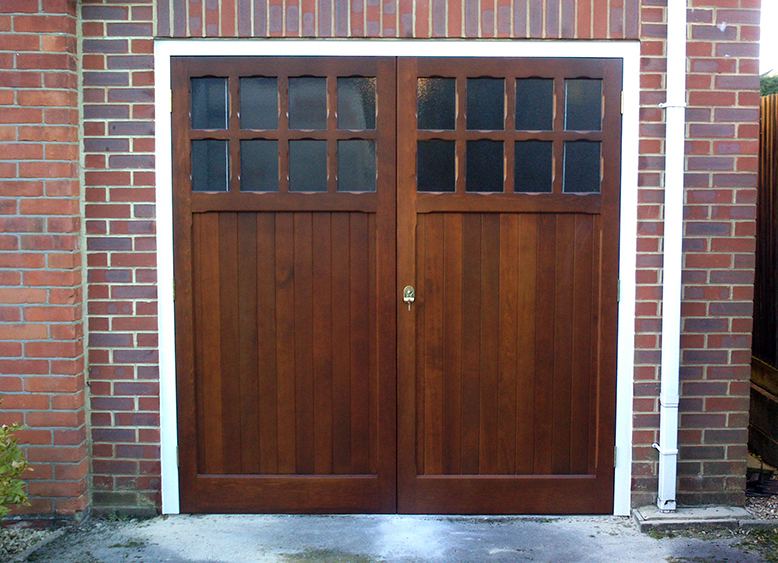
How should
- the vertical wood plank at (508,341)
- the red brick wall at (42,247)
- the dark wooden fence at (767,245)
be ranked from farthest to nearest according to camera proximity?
the dark wooden fence at (767,245) → the vertical wood plank at (508,341) → the red brick wall at (42,247)

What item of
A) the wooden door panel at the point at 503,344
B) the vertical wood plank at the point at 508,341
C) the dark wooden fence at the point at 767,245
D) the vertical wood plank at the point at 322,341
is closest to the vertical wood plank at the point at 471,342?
the wooden door panel at the point at 503,344

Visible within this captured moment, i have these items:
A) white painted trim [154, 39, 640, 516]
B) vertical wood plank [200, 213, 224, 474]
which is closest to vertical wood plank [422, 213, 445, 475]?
white painted trim [154, 39, 640, 516]

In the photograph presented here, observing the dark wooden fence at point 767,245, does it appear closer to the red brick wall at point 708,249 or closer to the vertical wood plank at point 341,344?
the red brick wall at point 708,249

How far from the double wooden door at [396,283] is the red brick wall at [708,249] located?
183 mm

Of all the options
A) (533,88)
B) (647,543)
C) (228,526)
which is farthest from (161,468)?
(533,88)

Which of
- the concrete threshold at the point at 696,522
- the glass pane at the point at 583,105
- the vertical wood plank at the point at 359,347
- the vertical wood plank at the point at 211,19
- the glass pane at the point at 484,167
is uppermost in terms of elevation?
the vertical wood plank at the point at 211,19

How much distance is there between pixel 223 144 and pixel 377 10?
1045 millimetres

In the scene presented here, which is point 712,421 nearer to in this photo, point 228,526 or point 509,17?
point 509,17

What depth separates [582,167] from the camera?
371cm

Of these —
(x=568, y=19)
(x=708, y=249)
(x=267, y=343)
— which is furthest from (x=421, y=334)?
(x=568, y=19)

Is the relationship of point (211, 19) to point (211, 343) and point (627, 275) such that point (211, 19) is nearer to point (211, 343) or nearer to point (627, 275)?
point (211, 343)

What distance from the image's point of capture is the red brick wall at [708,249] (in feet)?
11.8

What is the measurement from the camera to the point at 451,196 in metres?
3.70

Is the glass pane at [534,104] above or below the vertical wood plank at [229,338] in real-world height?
above
